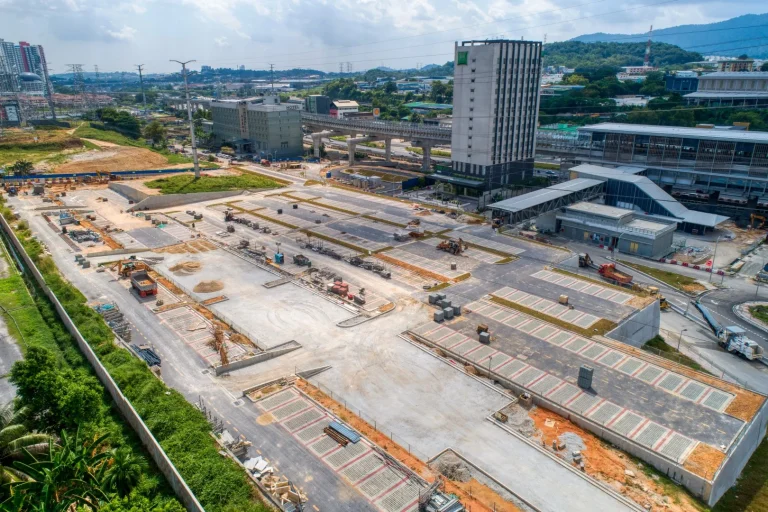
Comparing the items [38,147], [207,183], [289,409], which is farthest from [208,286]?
[38,147]

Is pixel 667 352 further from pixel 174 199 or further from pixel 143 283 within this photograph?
pixel 174 199

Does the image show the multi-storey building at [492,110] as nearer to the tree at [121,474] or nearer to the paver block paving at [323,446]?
the paver block paving at [323,446]

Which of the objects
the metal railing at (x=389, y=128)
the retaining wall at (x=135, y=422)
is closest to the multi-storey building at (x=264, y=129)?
the metal railing at (x=389, y=128)

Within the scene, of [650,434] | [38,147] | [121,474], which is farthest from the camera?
[38,147]

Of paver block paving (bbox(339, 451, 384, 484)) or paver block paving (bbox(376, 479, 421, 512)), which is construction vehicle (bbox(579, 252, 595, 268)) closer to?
paver block paving (bbox(339, 451, 384, 484))

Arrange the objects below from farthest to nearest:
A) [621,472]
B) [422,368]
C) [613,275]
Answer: [613,275] → [422,368] → [621,472]

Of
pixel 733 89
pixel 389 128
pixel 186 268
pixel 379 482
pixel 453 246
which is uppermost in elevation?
pixel 733 89
